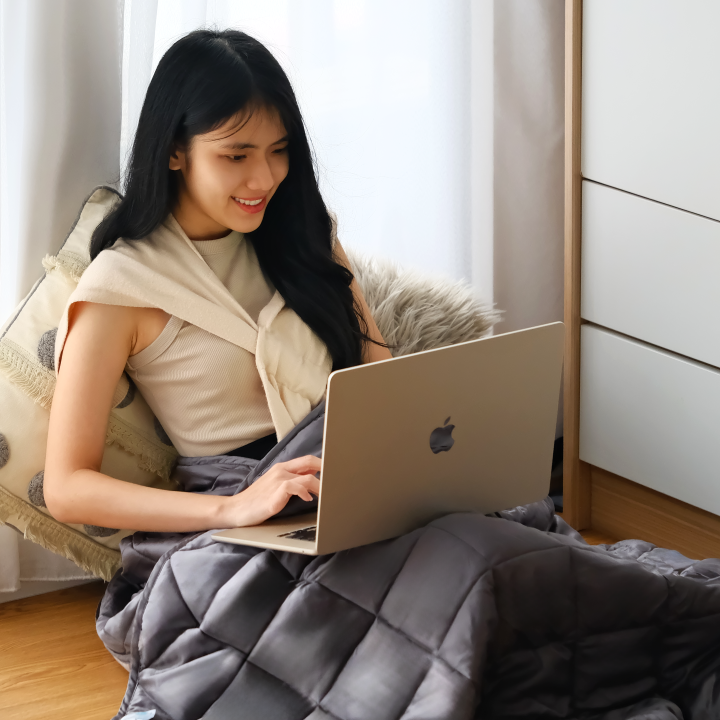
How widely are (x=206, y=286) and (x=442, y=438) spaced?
1.75 feet

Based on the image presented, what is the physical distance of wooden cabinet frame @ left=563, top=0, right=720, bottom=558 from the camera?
179 centimetres

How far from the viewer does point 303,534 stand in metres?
1.09

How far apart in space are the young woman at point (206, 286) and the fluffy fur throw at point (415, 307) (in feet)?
0.48

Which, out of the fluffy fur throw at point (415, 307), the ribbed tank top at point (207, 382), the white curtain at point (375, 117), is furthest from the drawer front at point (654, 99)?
the ribbed tank top at point (207, 382)

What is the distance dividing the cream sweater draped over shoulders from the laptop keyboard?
0.85 feet

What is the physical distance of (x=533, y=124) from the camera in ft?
6.98

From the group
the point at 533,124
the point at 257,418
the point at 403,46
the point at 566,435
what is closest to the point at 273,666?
the point at 257,418

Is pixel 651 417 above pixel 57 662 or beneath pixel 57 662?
above

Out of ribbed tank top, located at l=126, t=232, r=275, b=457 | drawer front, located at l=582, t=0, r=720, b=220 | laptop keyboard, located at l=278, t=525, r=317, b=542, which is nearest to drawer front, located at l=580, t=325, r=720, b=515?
drawer front, located at l=582, t=0, r=720, b=220

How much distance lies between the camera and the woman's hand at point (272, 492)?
113 centimetres

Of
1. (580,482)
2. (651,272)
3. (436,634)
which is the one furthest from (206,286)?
(580,482)

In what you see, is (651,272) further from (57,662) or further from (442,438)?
(57,662)

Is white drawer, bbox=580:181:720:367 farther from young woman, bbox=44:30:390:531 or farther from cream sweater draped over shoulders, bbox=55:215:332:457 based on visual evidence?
cream sweater draped over shoulders, bbox=55:215:332:457

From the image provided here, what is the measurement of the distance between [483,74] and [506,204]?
32 cm
